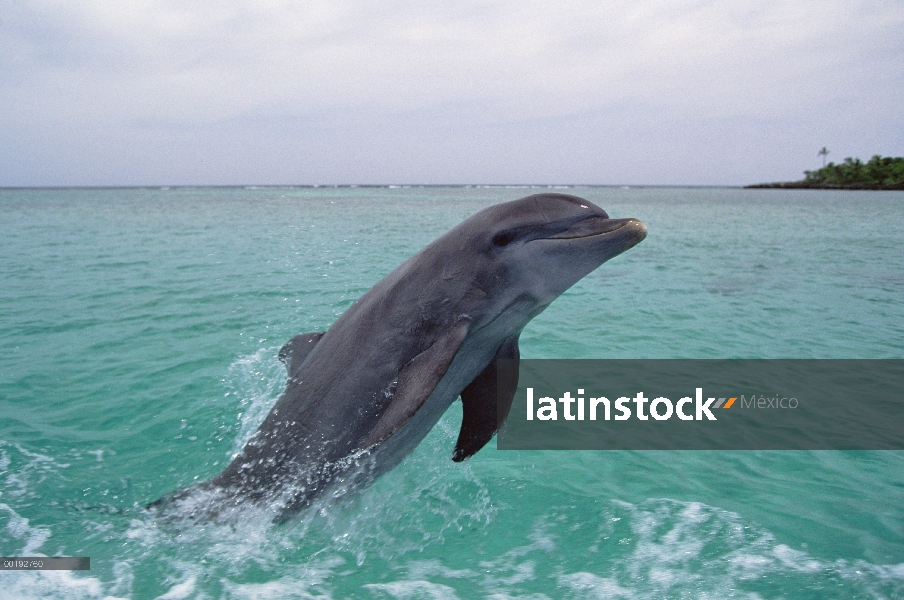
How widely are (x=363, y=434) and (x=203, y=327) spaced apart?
7.84 metres

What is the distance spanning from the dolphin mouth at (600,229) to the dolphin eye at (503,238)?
232 millimetres

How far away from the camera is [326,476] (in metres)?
4.56

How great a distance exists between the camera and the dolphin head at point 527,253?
158 inches

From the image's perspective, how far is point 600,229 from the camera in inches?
156

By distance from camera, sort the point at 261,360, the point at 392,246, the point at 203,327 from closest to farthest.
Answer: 1. the point at 261,360
2. the point at 203,327
3. the point at 392,246

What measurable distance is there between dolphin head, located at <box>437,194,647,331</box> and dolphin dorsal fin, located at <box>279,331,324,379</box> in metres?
1.58

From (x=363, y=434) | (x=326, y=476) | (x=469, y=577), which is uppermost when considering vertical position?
(x=363, y=434)

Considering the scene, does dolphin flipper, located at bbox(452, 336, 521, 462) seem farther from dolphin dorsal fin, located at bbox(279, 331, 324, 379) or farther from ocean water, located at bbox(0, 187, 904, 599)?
dolphin dorsal fin, located at bbox(279, 331, 324, 379)

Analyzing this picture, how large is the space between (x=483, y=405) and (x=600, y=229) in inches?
67.6

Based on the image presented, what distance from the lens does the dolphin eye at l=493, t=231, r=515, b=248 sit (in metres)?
4.17

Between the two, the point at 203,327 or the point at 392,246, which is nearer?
the point at 203,327

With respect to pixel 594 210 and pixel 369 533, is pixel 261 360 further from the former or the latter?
pixel 594 210

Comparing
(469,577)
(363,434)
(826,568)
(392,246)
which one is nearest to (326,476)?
(363,434)

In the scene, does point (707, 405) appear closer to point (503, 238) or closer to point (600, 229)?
point (600, 229)
